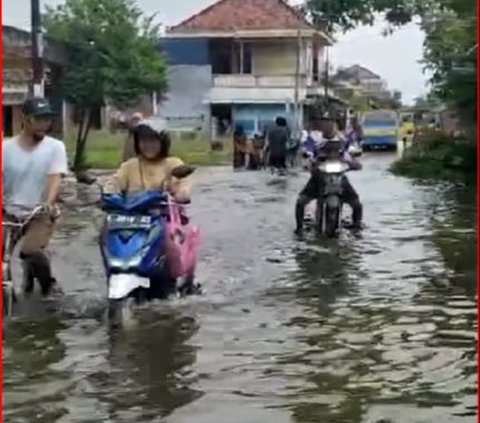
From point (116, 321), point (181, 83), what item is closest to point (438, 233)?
point (116, 321)

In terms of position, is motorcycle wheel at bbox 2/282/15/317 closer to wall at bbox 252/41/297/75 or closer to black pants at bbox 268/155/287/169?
black pants at bbox 268/155/287/169

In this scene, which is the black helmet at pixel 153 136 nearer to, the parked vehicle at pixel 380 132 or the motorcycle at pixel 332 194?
the motorcycle at pixel 332 194

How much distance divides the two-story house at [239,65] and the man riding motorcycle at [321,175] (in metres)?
43.2

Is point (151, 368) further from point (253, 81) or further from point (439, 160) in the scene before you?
point (253, 81)

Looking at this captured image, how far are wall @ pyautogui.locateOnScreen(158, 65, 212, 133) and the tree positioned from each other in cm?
1764

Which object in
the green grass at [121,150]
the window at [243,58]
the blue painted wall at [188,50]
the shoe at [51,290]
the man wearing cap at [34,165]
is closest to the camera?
the man wearing cap at [34,165]

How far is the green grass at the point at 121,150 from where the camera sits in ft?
128

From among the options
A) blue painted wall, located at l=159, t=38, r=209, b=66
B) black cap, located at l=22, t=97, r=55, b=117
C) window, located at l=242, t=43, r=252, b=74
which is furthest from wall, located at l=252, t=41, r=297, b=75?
black cap, located at l=22, t=97, r=55, b=117

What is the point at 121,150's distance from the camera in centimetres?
3850

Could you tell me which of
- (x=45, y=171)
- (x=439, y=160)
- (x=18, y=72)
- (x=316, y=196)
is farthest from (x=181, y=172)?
(x=18, y=72)

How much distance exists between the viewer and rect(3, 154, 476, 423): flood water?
6562 millimetres

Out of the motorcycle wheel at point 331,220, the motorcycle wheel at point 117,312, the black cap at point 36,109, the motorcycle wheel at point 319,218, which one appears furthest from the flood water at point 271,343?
the black cap at point 36,109

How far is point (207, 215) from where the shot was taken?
19.3 meters

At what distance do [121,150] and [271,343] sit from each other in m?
30.5
